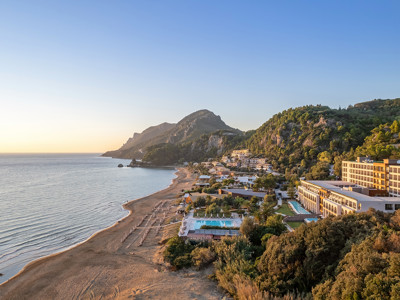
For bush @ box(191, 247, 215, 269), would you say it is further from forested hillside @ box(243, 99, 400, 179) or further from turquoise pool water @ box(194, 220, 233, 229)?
forested hillside @ box(243, 99, 400, 179)

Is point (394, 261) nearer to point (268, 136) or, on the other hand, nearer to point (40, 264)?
point (40, 264)

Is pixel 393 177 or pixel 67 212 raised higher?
pixel 393 177

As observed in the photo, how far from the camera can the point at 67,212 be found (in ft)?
114

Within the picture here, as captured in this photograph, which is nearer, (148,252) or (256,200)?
(148,252)

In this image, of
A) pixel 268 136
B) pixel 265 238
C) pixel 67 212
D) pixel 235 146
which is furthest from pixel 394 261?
pixel 235 146

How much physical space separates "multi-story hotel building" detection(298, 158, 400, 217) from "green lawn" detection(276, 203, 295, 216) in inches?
98.4

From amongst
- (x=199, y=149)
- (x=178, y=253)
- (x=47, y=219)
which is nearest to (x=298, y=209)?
(x=178, y=253)

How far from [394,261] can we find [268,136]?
86311 mm

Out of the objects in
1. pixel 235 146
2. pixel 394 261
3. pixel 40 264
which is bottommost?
pixel 40 264

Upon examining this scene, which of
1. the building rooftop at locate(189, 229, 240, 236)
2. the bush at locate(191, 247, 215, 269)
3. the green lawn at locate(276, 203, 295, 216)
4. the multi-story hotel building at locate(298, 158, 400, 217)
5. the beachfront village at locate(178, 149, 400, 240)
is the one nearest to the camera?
the bush at locate(191, 247, 215, 269)

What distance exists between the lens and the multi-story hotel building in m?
21.8

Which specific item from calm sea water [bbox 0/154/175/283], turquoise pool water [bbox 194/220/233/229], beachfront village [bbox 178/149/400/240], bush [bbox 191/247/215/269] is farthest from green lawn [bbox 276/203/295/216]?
calm sea water [bbox 0/154/175/283]

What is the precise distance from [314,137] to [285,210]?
46356 mm

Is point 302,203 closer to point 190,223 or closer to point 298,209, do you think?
point 298,209
